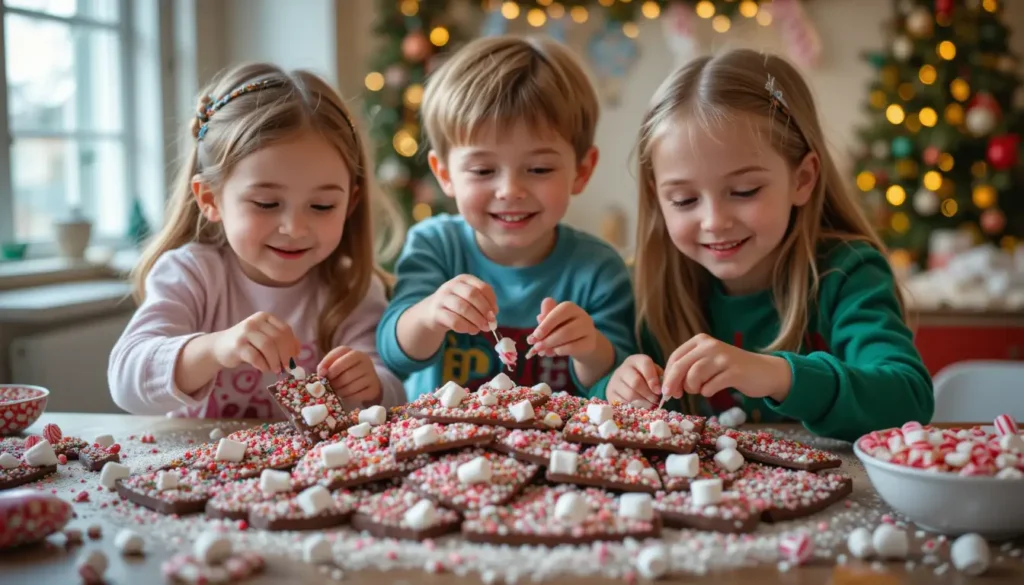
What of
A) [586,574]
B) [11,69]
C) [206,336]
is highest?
[11,69]

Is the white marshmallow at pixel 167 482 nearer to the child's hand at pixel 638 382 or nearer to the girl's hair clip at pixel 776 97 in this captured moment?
the child's hand at pixel 638 382

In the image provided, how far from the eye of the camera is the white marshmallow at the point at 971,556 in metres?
0.92

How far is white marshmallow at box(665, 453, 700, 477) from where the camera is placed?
113cm

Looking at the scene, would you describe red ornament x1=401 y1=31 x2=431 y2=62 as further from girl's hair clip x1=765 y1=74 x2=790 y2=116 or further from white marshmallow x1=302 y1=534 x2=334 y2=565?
white marshmallow x1=302 y1=534 x2=334 y2=565

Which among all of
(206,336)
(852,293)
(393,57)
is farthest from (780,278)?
(393,57)

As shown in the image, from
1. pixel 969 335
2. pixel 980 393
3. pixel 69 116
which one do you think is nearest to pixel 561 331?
pixel 980 393

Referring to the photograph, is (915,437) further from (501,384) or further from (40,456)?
(40,456)

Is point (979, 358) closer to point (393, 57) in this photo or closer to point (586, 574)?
point (393, 57)

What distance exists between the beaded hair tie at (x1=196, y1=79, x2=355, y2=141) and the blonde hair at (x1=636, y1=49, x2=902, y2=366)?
23.7 inches

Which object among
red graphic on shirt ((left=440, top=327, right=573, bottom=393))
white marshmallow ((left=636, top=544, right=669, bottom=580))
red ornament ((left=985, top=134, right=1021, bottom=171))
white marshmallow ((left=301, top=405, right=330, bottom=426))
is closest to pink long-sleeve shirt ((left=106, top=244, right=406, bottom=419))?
red graphic on shirt ((left=440, top=327, right=573, bottom=393))

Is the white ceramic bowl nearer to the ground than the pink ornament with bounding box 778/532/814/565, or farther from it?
farther from it

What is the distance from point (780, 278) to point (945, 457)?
697 mm

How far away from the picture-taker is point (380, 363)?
1739 millimetres

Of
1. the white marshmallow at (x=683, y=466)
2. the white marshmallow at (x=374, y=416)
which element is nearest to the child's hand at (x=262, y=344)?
the white marshmallow at (x=374, y=416)
